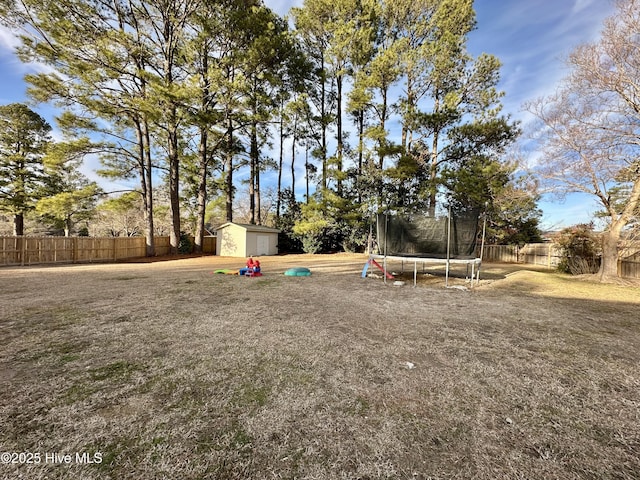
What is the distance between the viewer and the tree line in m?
11.9

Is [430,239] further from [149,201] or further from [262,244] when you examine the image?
[149,201]

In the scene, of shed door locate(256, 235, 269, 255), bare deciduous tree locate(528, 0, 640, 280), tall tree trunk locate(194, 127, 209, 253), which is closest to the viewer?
bare deciduous tree locate(528, 0, 640, 280)

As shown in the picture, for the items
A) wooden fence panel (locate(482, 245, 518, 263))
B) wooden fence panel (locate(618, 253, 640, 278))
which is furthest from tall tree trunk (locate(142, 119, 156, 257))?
wooden fence panel (locate(482, 245, 518, 263))

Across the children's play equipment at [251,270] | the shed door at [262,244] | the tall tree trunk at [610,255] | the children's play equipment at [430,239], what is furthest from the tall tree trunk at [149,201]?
the tall tree trunk at [610,255]

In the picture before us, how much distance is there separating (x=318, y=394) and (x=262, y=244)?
16.2 metres

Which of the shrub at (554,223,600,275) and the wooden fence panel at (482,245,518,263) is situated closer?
the shrub at (554,223,600,275)

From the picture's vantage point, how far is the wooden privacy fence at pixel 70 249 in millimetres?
9891

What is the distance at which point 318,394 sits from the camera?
1.81 meters

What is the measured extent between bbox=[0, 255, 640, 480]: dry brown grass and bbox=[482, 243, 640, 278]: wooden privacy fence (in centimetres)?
924

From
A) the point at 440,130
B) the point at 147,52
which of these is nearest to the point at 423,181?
the point at 440,130

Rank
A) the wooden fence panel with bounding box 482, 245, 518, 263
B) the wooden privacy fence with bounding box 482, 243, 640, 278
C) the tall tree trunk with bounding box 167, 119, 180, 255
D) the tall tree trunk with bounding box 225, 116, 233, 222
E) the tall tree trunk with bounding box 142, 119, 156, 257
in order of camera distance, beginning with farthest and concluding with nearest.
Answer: the tall tree trunk with bounding box 225, 116, 233, 222
the wooden fence panel with bounding box 482, 245, 518, 263
the tall tree trunk with bounding box 167, 119, 180, 255
the tall tree trunk with bounding box 142, 119, 156, 257
the wooden privacy fence with bounding box 482, 243, 640, 278

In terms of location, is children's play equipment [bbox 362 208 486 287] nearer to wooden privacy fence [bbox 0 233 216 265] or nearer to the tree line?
the tree line

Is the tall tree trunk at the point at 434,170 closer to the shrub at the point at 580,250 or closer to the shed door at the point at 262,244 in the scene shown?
the shrub at the point at 580,250

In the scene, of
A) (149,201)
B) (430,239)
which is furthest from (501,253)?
(149,201)
